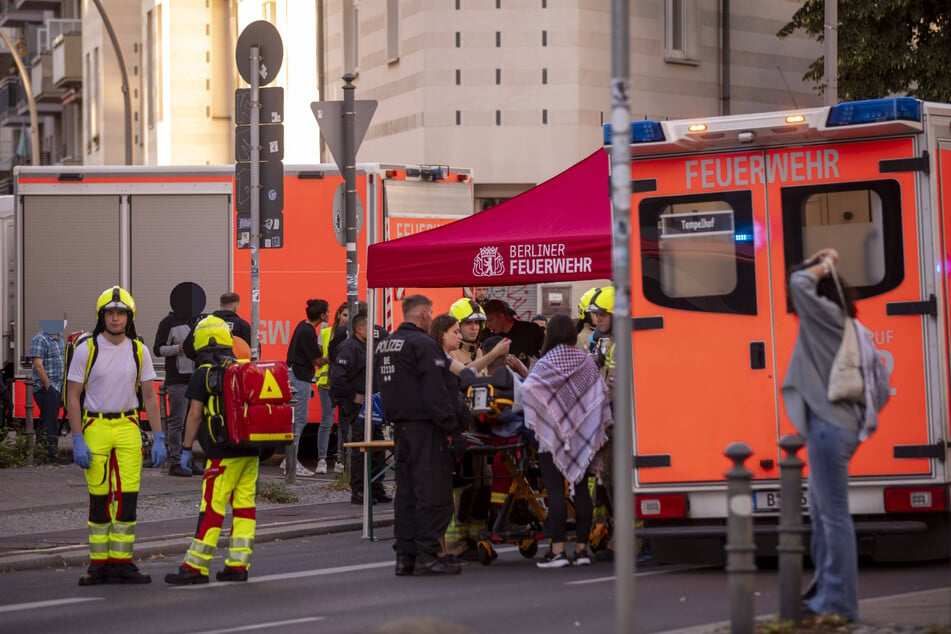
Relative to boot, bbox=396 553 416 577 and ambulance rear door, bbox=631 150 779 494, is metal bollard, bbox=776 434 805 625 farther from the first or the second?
boot, bbox=396 553 416 577

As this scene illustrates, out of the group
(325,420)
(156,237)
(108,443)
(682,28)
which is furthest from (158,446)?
(682,28)

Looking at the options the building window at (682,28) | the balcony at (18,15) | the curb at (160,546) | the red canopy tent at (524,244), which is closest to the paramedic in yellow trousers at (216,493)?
the curb at (160,546)

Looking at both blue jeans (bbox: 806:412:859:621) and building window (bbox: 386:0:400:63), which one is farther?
building window (bbox: 386:0:400:63)

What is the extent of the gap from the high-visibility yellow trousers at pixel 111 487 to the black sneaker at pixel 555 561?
279 cm

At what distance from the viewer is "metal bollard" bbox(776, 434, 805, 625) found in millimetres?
8406

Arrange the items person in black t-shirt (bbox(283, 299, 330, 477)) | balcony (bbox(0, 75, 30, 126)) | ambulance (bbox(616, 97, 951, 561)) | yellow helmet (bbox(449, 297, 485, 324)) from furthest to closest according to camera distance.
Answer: balcony (bbox(0, 75, 30, 126)) → person in black t-shirt (bbox(283, 299, 330, 477)) → yellow helmet (bbox(449, 297, 485, 324)) → ambulance (bbox(616, 97, 951, 561))

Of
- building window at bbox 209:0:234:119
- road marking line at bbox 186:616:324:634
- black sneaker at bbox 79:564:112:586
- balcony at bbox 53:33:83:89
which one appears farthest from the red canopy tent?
balcony at bbox 53:33:83:89

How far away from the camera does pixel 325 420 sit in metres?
19.2

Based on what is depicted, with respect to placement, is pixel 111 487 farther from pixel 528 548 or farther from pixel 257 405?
pixel 528 548

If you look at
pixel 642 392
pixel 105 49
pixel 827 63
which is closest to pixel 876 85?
pixel 827 63

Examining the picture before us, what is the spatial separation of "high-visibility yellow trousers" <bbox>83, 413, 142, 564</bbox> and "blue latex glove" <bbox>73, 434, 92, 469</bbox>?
3cm

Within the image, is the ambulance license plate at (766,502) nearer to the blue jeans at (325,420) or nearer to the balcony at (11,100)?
the blue jeans at (325,420)

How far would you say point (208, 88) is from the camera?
41906 millimetres

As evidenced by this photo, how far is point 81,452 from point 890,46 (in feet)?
61.8
